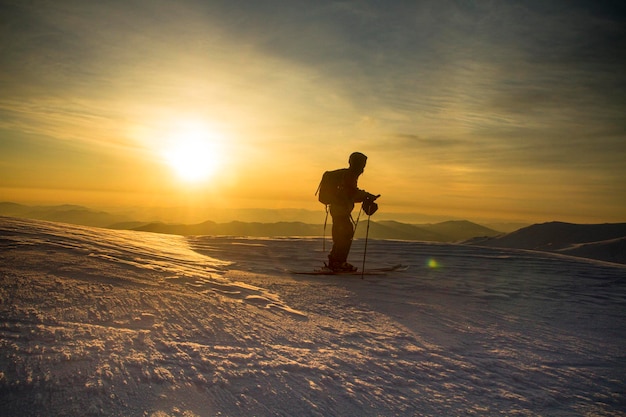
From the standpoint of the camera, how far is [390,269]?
7137mm

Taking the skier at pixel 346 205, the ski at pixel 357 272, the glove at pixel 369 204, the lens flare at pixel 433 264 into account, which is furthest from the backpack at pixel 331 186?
the lens flare at pixel 433 264

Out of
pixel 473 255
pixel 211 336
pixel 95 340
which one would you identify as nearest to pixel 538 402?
pixel 211 336

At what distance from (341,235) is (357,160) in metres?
1.36

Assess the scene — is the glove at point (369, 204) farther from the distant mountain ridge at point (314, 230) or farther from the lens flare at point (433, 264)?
the distant mountain ridge at point (314, 230)

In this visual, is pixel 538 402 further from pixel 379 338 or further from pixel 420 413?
pixel 379 338

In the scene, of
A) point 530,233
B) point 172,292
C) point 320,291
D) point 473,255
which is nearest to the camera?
point 172,292

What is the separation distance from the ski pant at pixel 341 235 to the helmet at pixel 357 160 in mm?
869

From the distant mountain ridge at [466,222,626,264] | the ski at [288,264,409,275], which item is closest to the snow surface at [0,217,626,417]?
the ski at [288,264,409,275]

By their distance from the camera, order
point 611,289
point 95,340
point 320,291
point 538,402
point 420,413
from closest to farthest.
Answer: point 420,413 < point 538,402 < point 95,340 < point 320,291 < point 611,289

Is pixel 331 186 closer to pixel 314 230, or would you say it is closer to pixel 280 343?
pixel 280 343

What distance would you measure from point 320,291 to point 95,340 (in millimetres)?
2854

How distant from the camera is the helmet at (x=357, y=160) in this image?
669 centimetres

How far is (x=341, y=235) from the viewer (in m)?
6.92

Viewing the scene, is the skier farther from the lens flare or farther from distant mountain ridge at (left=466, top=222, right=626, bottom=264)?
distant mountain ridge at (left=466, top=222, right=626, bottom=264)
